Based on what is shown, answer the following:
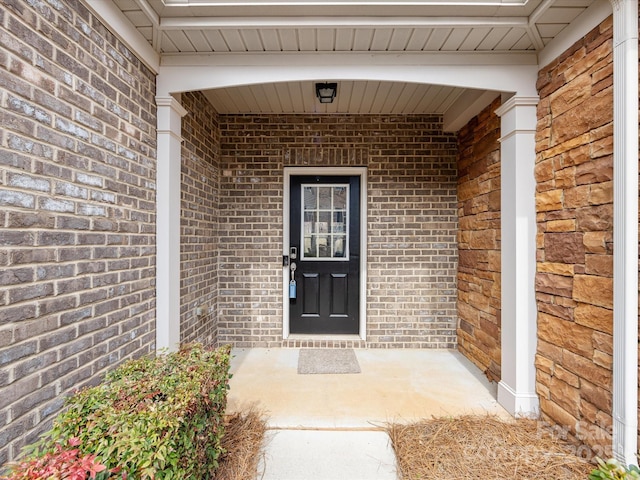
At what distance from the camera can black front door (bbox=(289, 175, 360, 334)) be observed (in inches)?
138

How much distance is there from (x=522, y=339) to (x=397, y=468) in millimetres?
1177

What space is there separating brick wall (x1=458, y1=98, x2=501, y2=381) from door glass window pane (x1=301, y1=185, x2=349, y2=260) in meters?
1.22

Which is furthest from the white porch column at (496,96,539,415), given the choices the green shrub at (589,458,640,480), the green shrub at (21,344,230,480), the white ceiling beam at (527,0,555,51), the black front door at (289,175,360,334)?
the green shrub at (21,344,230,480)

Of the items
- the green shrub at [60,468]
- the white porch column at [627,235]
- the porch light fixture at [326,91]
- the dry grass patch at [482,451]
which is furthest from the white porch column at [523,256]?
the green shrub at [60,468]

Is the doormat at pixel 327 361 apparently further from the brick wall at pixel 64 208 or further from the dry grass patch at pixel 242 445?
the brick wall at pixel 64 208

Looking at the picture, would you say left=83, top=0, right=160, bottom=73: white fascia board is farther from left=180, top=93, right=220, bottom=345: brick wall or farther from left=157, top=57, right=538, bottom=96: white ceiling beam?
left=180, top=93, right=220, bottom=345: brick wall

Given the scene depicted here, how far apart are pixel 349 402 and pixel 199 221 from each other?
1.98 m

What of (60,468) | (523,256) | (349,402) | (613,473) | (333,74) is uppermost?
(333,74)

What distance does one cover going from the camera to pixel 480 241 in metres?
2.87

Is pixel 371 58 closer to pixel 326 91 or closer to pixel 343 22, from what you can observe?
pixel 343 22

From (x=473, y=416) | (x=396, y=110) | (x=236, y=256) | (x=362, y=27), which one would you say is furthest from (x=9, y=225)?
(x=396, y=110)

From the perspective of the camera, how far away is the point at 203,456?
4.67ft

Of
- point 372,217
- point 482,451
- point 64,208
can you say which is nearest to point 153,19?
point 64,208

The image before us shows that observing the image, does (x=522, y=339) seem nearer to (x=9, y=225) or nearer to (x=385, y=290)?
(x=385, y=290)
